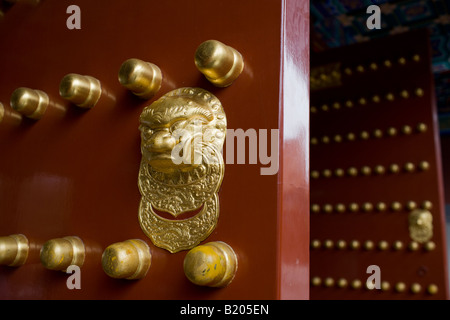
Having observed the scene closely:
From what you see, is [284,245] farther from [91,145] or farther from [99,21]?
[99,21]

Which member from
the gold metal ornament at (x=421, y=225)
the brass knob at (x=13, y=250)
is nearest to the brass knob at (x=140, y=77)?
the brass knob at (x=13, y=250)

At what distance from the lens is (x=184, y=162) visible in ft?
1.63

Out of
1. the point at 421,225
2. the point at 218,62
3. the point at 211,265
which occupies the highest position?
the point at 218,62

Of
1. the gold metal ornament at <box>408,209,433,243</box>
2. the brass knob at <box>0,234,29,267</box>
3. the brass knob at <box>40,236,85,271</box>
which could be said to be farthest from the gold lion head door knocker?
the gold metal ornament at <box>408,209,433,243</box>

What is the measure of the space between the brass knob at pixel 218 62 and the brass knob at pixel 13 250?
428 mm

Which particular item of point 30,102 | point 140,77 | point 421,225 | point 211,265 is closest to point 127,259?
point 211,265

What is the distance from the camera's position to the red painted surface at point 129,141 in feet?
1.58

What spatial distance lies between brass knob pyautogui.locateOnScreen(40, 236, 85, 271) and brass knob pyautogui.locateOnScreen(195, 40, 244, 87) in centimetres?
32

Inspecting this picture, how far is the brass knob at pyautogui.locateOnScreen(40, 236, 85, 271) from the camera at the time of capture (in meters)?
0.55

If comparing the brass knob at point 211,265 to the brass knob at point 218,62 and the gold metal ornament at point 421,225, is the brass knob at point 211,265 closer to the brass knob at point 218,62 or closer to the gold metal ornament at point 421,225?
the brass knob at point 218,62

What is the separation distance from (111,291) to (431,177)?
3.27ft

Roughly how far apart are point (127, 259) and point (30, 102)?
1.15ft

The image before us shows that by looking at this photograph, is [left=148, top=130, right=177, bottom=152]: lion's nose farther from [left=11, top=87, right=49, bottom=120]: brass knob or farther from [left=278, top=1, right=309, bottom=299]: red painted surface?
[left=11, top=87, right=49, bottom=120]: brass knob

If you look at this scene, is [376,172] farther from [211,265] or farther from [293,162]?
[211,265]
